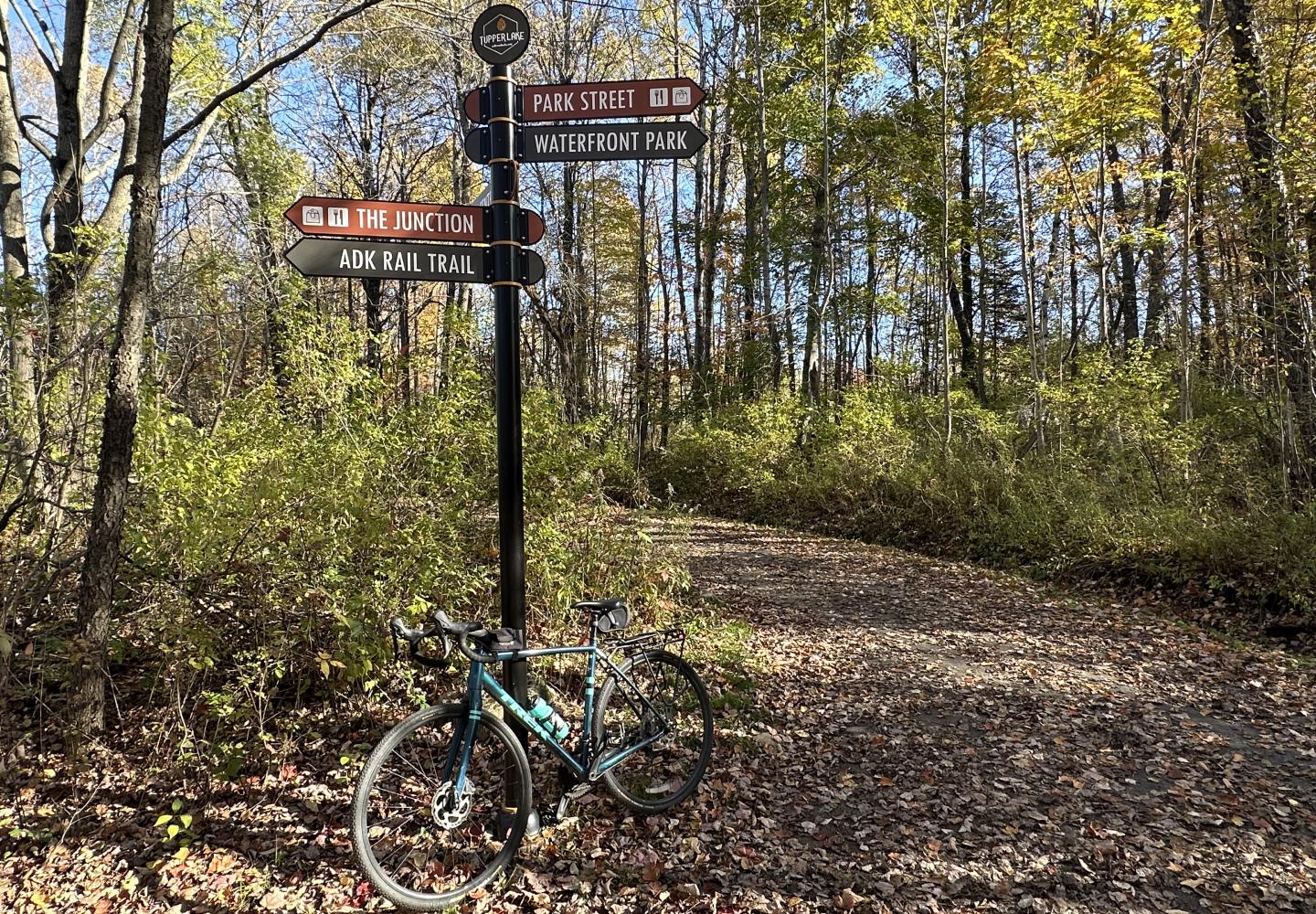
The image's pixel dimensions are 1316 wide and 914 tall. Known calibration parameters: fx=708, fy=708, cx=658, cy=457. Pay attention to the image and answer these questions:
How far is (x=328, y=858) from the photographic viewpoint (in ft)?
9.90

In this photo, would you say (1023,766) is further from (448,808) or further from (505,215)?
(505,215)

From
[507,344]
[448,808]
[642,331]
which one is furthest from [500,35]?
[642,331]

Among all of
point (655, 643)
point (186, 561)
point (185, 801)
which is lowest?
point (185, 801)

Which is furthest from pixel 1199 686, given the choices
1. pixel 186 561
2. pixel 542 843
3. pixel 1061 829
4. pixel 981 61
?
pixel 981 61

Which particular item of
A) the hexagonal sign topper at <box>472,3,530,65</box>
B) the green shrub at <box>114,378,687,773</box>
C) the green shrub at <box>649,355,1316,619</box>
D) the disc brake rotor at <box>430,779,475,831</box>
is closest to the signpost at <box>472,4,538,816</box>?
the hexagonal sign topper at <box>472,3,530,65</box>

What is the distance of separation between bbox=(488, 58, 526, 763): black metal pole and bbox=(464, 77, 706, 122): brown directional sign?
10 cm

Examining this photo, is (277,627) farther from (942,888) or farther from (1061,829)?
(1061,829)

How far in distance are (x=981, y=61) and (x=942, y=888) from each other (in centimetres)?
1344

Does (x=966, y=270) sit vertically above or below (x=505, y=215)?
above

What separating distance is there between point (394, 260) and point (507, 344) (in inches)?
22.4

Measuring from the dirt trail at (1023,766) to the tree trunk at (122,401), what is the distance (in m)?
3.15

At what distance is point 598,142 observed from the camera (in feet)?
10.4

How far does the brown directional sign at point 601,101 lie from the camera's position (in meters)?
3.12

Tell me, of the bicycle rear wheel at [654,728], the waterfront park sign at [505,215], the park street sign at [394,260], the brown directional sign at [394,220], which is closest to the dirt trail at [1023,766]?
the bicycle rear wheel at [654,728]
